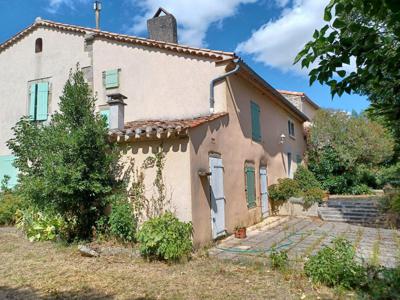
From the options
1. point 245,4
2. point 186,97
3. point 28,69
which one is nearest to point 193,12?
point 245,4

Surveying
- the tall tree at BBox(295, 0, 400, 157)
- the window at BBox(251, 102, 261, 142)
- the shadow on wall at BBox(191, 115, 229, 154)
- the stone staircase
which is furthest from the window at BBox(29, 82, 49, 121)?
the tall tree at BBox(295, 0, 400, 157)

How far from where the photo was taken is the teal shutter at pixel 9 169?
500 inches

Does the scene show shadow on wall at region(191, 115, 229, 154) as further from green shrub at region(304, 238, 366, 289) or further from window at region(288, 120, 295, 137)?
window at region(288, 120, 295, 137)

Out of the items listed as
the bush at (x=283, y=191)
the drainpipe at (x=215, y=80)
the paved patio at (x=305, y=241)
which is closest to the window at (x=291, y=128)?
the bush at (x=283, y=191)

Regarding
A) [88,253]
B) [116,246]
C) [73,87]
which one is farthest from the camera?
[73,87]

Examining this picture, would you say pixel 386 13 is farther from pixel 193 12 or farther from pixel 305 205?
pixel 305 205

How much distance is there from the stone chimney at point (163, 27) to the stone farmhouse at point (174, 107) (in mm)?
36

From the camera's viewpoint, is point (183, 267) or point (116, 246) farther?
point (116, 246)

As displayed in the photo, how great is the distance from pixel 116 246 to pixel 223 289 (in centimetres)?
341

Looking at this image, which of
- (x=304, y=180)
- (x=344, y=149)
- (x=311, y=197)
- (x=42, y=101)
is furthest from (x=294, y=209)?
(x=42, y=101)

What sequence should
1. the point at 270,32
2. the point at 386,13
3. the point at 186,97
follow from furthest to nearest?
the point at 270,32 → the point at 186,97 → the point at 386,13

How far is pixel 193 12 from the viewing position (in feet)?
37.8

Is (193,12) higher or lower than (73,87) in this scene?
higher

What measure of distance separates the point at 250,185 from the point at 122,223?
5.08m
